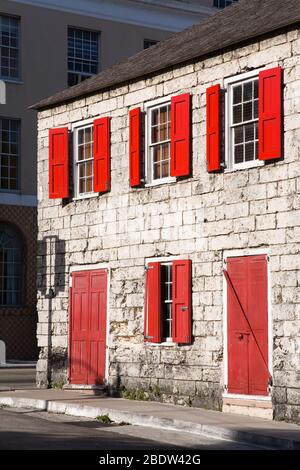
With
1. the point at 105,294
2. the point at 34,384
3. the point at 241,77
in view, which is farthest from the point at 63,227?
the point at 241,77

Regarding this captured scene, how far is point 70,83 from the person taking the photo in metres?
32.9

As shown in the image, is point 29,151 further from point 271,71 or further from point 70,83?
point 271,71

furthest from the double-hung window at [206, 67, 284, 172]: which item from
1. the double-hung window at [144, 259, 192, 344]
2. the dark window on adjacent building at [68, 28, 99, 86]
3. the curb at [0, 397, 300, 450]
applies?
the dark window on adjacent building at [68, 28, 99, 86]

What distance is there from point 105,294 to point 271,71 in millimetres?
5571

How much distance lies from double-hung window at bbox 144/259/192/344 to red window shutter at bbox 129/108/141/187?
153 centimetres

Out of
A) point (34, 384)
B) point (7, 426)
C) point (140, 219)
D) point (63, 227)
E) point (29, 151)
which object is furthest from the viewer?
point (29, 151)

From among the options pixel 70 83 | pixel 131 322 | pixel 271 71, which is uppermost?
pixel 70 83

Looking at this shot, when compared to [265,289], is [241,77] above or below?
above

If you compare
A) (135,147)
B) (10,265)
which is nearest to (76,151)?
(135,147)

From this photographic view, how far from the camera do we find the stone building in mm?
15758

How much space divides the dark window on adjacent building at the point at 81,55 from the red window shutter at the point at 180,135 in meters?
15.5

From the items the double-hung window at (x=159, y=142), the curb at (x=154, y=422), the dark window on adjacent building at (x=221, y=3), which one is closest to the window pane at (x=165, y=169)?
the double-hung window at (x=159, y=142)

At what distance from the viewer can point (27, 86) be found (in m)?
32.2

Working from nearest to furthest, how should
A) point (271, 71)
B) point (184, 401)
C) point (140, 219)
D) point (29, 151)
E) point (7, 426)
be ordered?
point (7, 426) → point (271, 71) → point (184, 401) → point (140, 219) → point (29, 151)
